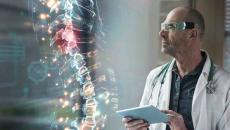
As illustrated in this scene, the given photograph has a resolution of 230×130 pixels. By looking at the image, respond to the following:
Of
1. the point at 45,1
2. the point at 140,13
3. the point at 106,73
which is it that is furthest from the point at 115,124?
the point at 45,1

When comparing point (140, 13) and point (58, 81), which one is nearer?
point (58, 81)

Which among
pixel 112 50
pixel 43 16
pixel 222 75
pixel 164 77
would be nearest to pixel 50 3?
pixel 43 16

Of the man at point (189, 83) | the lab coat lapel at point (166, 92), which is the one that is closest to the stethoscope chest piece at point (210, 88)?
the man at point (189, 83)

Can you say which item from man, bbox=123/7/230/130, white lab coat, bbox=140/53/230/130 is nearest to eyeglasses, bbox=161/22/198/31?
man, bbox=123/7/230/130

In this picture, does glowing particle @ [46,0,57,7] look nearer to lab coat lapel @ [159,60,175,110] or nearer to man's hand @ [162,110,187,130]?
lab coat lapel @ [159,60,175,110]

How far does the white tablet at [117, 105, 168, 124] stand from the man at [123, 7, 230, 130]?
0.04m

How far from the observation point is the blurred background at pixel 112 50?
1707 millimetres

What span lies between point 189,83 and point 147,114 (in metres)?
0.35

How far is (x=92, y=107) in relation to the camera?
2.34 m

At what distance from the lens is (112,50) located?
2.47 metres

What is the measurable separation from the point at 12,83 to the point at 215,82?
96 cm

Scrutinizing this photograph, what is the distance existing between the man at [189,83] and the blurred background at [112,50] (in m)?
0.46

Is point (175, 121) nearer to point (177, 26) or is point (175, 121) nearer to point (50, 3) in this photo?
point (177, 26)

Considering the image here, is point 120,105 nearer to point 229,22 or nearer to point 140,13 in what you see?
point 140,13
